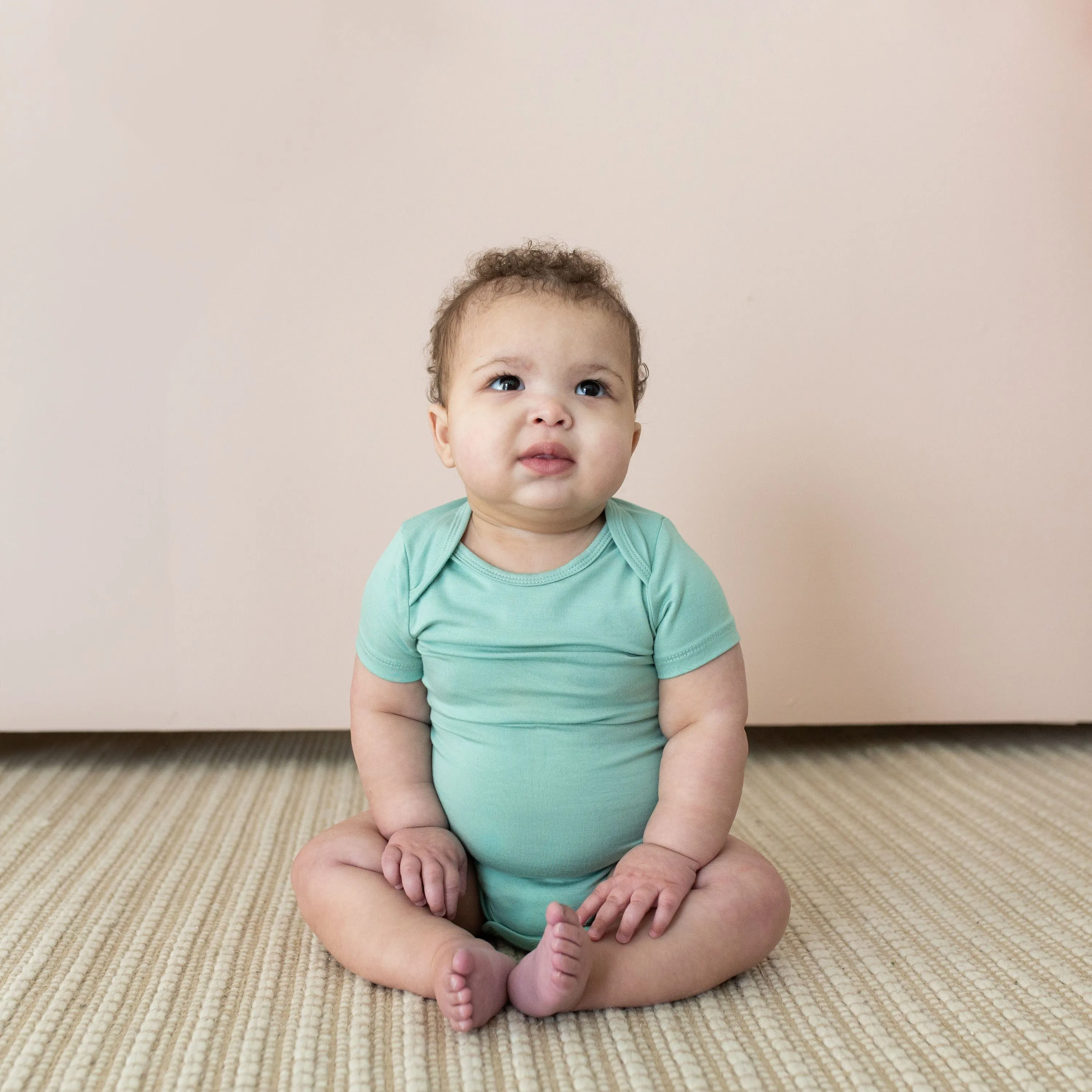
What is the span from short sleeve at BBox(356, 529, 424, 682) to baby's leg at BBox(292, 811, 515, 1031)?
4.3 inches

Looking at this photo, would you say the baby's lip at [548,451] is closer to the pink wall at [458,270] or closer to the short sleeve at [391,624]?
the short sleeve at [391,624]

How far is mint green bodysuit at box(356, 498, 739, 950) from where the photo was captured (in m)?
0.69

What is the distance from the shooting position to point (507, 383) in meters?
0.68

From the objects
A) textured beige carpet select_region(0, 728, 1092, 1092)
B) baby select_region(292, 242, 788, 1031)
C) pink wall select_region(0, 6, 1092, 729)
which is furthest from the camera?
pink wall select_region(0, 6, 1092, 729)

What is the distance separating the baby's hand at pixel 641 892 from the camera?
24.3 inches

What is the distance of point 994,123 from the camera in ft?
3.54

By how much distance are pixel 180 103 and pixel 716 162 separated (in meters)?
0.54

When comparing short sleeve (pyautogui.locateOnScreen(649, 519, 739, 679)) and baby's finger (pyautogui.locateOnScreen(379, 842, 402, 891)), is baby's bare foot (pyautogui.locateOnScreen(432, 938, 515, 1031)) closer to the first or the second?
baby's finger (pyautogui.locateOnScreen(379, 842, 402, 891))

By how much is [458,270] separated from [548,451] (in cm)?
48

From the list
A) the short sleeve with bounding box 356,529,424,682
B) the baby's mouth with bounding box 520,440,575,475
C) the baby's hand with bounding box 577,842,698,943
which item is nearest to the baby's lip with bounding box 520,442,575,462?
the baby's mouth with bounding box 520,440,575,475

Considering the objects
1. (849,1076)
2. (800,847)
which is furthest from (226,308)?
(849,1076)

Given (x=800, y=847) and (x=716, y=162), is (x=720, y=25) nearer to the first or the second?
(x=716, y=162)

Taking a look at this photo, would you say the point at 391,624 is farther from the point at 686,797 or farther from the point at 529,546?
the point at 686,797

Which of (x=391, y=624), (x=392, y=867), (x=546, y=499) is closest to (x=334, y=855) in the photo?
(x=392, y=867)
